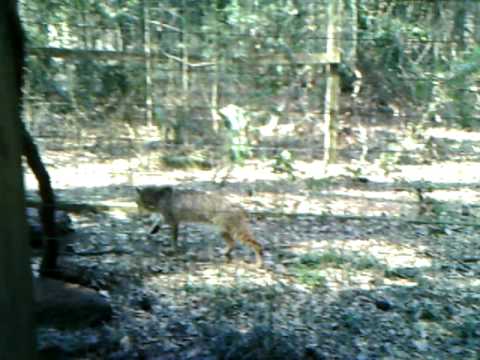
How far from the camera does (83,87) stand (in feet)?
16.3

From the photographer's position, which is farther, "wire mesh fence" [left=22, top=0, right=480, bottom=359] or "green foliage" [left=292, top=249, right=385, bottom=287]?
"green foliage" [left=292, top=249, right=385, bottom=287]

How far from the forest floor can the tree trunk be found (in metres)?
1.87

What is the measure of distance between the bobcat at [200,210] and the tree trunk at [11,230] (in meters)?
3.54

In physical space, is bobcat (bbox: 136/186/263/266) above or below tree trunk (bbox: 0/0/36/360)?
below

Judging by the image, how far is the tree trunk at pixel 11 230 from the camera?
221 centimetres

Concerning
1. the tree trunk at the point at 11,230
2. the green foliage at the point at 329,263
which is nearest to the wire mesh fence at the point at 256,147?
the green foliage at the point at 329,263

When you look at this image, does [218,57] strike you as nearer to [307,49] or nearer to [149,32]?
[149,32]

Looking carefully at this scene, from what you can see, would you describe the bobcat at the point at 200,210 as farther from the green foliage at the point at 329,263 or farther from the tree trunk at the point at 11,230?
the tree trunk at the point at 11,230

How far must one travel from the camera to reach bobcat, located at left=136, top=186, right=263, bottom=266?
588cm

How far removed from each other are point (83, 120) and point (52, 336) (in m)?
1.51

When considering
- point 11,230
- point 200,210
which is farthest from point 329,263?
point 11,230

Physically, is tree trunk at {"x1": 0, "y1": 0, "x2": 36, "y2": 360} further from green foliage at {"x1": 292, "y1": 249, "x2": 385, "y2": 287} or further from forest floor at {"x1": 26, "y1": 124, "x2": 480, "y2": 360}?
green foliage at {"x1": 292, "y1": 249, "x2": 385, "y2": 287}

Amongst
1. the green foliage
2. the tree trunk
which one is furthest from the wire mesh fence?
the tree trunk

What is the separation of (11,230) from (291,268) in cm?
382
